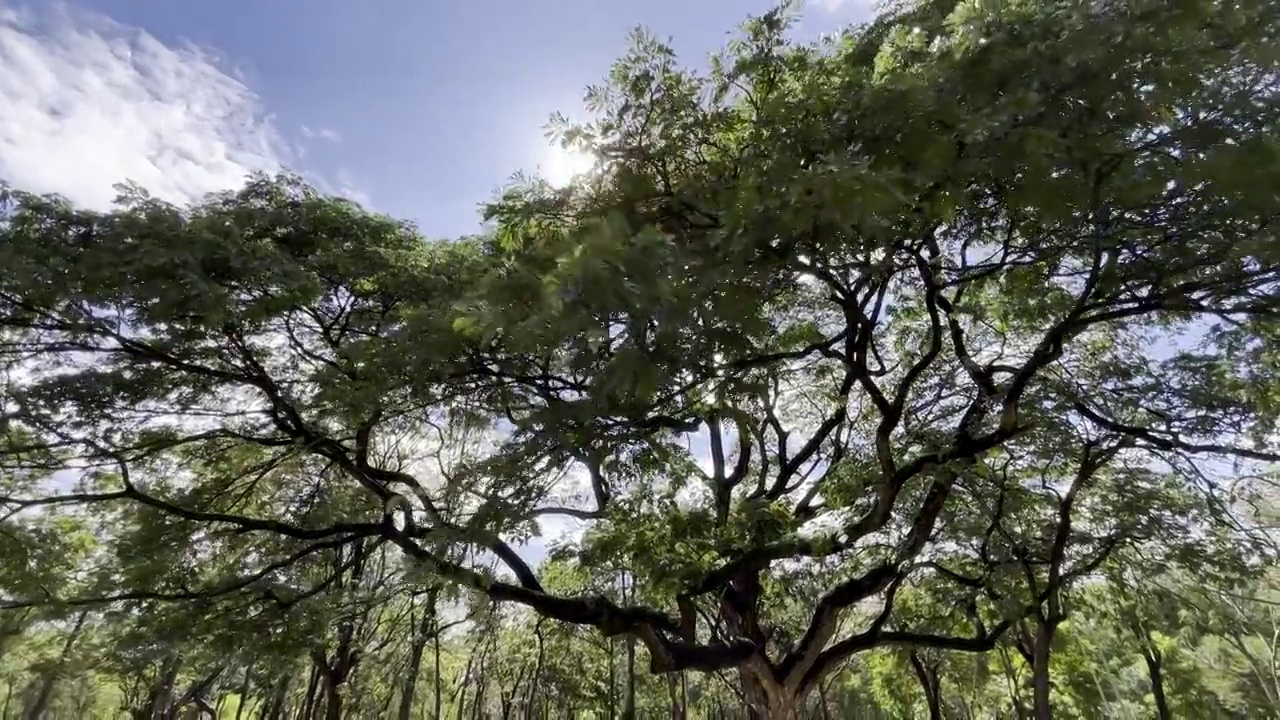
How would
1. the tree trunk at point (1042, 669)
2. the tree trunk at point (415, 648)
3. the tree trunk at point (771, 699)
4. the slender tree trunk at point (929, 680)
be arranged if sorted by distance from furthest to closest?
the slender tree trunk at point (929, 680) < the tree trunk at point (415, 648) < the tree trunk at point (1042, 669) < the tree trunk at point (771, 699)

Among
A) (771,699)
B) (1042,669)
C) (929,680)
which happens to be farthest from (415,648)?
(929,680)

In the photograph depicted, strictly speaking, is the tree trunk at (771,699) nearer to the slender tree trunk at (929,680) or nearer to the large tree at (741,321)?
the large tree at (741,321)

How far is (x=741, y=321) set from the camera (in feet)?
11.3

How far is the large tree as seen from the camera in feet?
10.2

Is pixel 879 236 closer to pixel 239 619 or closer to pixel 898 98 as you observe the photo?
pixel 898 98

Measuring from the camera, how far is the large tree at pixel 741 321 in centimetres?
310

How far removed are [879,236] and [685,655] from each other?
5409mm

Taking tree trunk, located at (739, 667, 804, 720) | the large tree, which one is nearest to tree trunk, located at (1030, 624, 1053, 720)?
the large tree

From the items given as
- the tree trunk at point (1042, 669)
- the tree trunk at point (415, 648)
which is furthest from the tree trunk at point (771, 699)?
the tree trunk at point (415, 648)

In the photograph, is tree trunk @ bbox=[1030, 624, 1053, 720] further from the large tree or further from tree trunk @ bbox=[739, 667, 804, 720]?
tree trunk @ bbox=[739, 667, 804, 720]

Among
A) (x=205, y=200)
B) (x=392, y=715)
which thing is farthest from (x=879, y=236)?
(x=392, y=715)

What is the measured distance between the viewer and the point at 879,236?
126 inches

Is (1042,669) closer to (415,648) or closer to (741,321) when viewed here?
(741,321)

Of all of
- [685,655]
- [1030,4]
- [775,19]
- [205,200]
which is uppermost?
[205,200]
